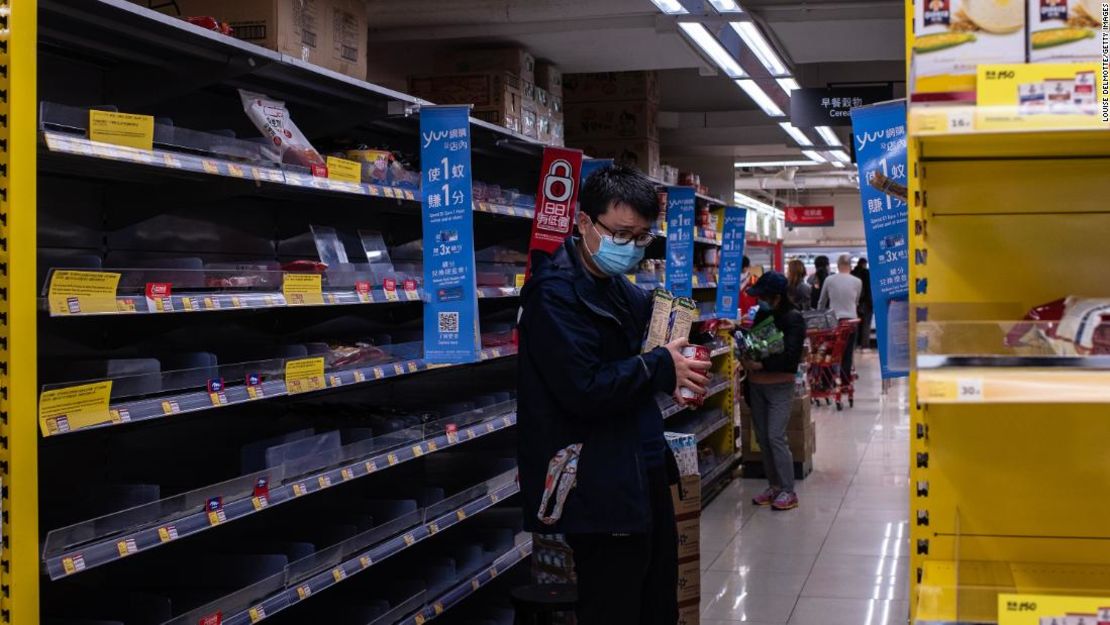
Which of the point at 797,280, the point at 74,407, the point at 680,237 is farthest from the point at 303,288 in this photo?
the point at 797,280

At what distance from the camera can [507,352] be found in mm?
5461

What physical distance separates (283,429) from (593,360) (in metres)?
1.68

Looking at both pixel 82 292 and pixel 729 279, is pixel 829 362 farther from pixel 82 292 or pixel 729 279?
pixel 82 292

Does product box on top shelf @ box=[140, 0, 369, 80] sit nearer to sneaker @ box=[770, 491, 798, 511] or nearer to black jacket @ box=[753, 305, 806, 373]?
black jacket @ box=[753, 305, 806, 373]

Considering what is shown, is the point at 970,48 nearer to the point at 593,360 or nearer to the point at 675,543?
the point at 593,360

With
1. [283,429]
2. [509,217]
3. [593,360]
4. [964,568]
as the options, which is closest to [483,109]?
[509,217]

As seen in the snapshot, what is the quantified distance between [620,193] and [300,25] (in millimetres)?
1428

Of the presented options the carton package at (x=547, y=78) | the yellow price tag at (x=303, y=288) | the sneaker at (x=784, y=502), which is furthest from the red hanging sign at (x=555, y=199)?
the sneaker at (x=784, y=502)

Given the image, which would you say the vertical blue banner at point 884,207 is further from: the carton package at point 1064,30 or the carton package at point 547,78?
the carton package at point 547,78

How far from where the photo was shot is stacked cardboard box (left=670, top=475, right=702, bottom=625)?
15.4ft

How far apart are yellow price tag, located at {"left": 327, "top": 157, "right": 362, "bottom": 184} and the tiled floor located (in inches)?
118

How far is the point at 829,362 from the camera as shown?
1389 centimetres

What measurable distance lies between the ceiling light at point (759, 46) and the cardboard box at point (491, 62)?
47.5 inches

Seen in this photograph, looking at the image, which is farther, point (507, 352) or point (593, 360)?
point (507, 352)
